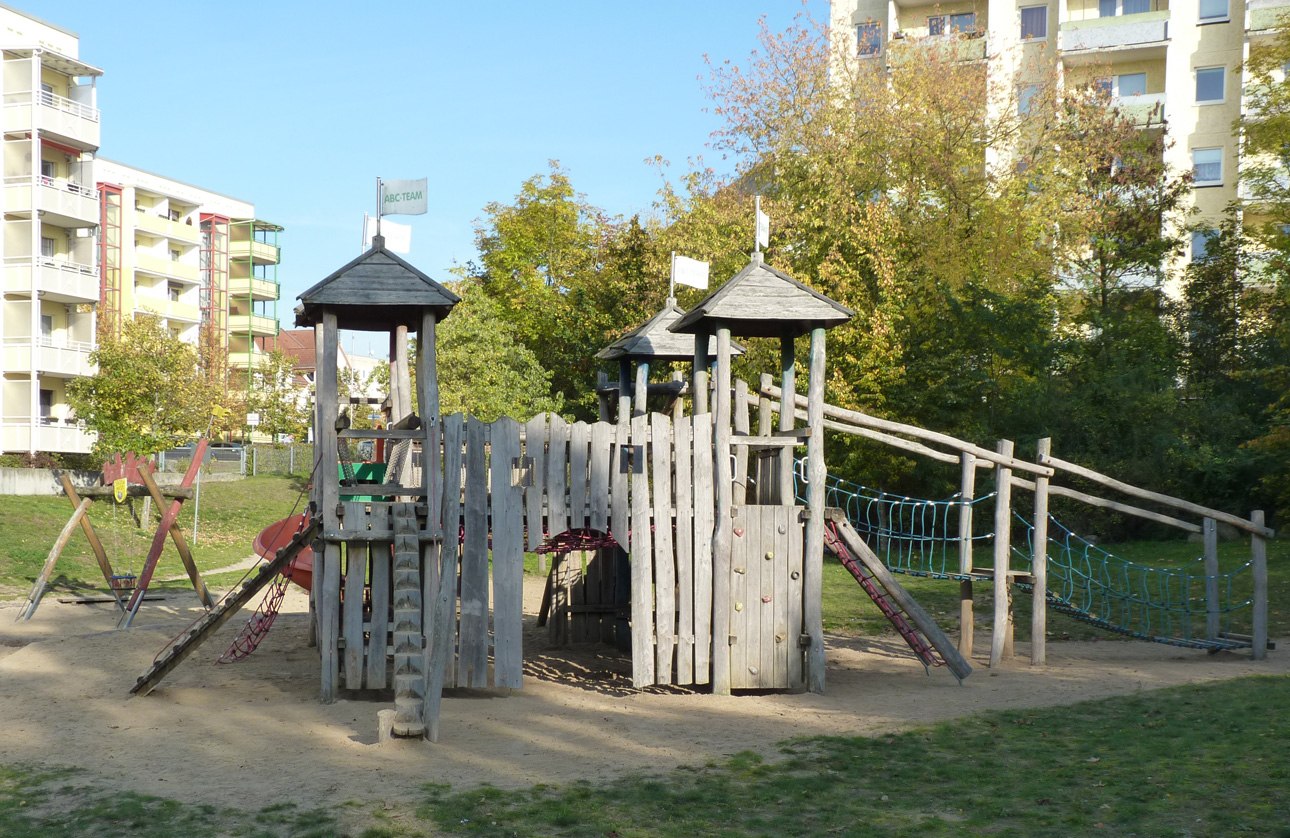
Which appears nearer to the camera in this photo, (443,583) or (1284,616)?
(443,583)

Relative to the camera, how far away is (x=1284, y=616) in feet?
59.4

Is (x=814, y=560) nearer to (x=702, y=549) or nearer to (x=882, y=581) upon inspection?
(x=882, y=581)

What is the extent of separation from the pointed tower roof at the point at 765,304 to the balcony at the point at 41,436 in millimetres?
35850

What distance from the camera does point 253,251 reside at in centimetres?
7750

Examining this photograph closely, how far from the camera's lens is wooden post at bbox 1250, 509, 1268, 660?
1457 centimetres

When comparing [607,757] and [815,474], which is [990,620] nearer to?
[815,474]

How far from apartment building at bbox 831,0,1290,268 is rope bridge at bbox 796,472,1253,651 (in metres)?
18.6

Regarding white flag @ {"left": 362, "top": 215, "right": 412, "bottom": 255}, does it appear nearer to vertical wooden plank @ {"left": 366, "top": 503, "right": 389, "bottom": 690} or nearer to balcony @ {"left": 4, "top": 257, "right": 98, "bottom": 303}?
vertical wooden plank @ {"left": 366, "top": 503, "right": 389, "bottom": 690}

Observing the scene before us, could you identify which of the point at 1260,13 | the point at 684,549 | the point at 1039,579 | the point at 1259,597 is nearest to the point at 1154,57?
the point at 1260,13

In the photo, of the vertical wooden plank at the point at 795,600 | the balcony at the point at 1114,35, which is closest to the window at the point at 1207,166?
the balcony at the point at 1114,35

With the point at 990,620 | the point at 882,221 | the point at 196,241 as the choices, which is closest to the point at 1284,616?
the point at 990,620

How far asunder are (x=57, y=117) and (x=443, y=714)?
3985 centimetres

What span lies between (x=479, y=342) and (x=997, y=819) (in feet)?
109

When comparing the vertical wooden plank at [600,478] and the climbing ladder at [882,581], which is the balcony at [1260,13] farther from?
the vertical wooden plank at [600,478]
